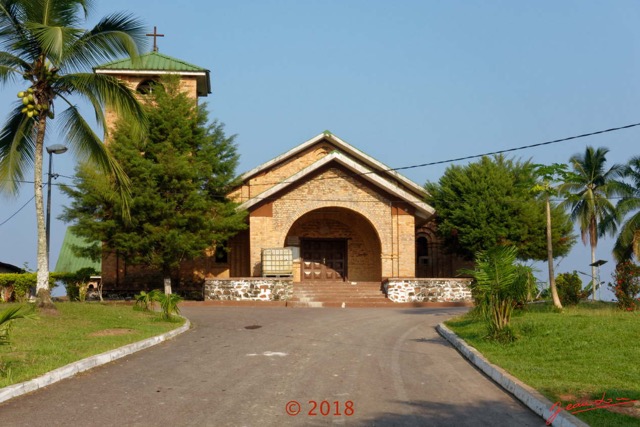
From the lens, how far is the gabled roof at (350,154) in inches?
1246

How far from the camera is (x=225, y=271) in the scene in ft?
103

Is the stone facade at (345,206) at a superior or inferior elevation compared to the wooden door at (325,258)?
superior

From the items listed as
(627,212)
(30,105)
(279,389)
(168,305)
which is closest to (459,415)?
(279,389)

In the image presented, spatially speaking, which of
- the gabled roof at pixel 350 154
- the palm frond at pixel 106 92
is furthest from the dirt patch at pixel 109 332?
the gabled roof at pixel 350 154

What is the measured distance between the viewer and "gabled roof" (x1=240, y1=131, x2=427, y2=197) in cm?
3164

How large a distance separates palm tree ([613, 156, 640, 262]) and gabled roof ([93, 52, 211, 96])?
23691mm

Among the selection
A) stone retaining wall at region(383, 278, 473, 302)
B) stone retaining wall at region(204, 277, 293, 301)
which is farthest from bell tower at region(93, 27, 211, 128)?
stone retaining wall at region(383, 278, 473, 302)

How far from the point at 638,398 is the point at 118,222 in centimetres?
2108

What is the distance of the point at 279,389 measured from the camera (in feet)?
29.0

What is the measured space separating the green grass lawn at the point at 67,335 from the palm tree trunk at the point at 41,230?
50 cm

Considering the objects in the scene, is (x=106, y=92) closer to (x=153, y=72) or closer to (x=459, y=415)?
(x=459, y=415)

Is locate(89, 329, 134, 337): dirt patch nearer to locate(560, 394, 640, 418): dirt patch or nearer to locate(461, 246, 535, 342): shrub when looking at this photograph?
locate(461, 246, 535, 342): shrub

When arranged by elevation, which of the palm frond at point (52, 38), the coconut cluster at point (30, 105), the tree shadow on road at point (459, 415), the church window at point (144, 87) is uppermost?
the church window at point (144, 87)

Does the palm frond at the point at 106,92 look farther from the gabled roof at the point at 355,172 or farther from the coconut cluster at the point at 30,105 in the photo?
the gabled roof at the point at 355,172
